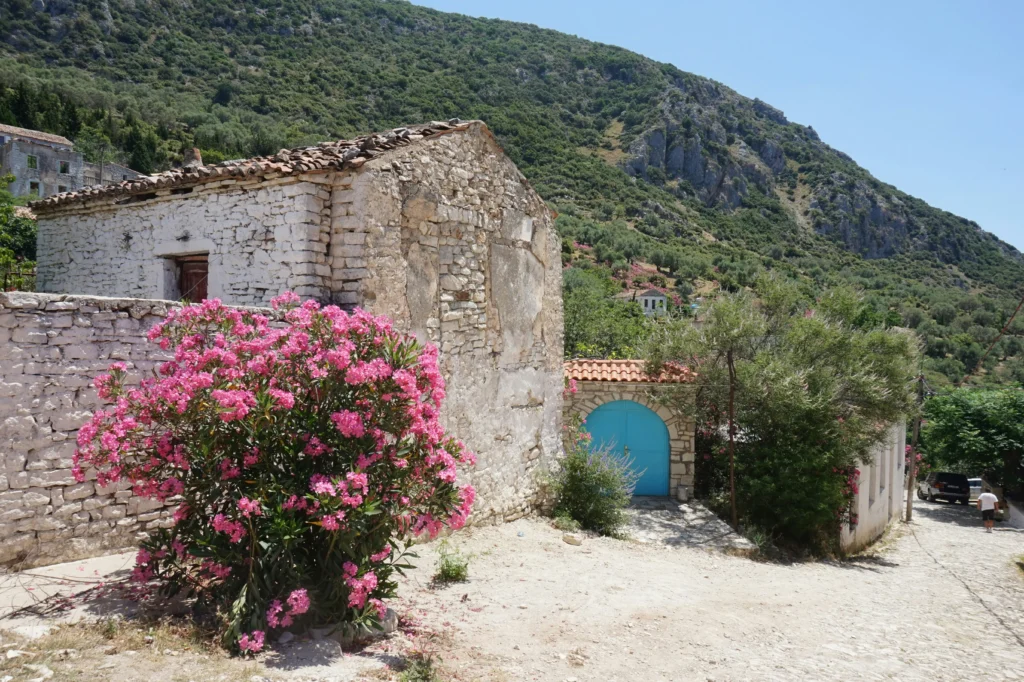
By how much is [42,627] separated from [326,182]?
4927 millimetres

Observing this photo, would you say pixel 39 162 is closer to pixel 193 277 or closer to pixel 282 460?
pixel 193 277

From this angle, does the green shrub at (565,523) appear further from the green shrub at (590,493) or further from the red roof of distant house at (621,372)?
the red roof of distant house at (621,372)

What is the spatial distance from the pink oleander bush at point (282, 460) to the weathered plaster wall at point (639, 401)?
325 inches

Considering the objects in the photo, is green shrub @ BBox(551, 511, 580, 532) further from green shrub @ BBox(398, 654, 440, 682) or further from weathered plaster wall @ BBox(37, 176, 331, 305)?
green shrub @ BBox(398, 654, 440, 682)

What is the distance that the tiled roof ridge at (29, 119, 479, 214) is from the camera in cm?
733

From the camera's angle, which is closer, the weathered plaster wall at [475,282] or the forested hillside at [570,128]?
the weathered plaster wall at [475,282]

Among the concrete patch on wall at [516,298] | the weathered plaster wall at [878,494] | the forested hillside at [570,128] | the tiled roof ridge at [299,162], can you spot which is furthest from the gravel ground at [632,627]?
the forested hillside at [570,128]

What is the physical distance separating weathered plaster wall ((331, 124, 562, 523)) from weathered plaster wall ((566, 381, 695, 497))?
1.79 metres

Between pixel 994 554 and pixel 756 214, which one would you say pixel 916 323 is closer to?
pixel 756 214

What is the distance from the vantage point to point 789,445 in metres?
12.3

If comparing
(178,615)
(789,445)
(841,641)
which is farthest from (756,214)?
(178,615)

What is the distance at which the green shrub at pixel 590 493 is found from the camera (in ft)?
35.2

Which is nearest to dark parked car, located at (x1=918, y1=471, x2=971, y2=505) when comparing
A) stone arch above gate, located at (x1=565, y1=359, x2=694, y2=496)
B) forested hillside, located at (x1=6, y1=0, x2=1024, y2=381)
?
forested hillside, located at (x1=6, y1=0, x2=1024, y2=381)

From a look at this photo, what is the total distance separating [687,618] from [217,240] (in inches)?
271
